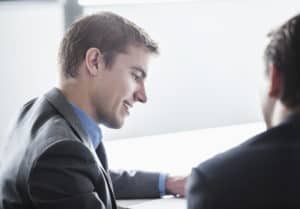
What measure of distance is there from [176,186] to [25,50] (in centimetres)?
84

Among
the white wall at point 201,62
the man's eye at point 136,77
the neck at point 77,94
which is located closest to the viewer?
the neck at point 77,94

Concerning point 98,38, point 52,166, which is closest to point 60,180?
point 52,166

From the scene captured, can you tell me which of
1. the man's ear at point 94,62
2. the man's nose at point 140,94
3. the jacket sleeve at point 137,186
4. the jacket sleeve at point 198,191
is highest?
the man's ear at point 94,62

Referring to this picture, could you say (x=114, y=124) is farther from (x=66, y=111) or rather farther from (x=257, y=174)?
(x=257, y=174)

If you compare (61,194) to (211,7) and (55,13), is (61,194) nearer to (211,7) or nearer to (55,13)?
(55,13)

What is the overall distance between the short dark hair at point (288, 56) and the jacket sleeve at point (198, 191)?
0.19 m

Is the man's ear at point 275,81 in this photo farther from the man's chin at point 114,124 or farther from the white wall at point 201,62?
the white wall at point 201,62

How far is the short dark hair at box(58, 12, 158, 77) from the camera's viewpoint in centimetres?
158

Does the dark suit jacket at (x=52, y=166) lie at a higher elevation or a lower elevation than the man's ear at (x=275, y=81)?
lower

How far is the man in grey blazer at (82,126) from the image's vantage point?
1332 mm

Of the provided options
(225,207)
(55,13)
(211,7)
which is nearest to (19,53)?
(55,13)

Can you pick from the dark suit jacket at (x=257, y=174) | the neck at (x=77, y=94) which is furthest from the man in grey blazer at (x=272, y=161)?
the neck at (x=77, y=94)

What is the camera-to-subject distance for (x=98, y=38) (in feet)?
5.19

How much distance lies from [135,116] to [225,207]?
62.7 inches
